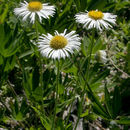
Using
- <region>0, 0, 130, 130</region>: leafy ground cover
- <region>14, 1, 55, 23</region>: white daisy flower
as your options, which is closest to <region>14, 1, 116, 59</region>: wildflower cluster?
<region>14, 1, 55, 23</region>: white daisy flower

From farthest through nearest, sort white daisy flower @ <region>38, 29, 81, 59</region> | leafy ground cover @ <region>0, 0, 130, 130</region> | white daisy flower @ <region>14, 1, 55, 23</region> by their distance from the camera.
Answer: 1. leafy ground cover @ <region>0, 0, 130, 130</region>
2. white daisy flower @ <region>14, 1, 55, 23</region>
3. white daisy flower @ <region>38, 29, 81, 59</region>

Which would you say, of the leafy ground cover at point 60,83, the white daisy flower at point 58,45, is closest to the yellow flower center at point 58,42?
the white daisy flower at point 58,45

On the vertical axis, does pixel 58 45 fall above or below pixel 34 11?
below

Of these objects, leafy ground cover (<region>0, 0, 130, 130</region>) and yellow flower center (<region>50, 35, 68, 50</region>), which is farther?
leafy ground cover (<region>0, 0, 130, 130</region>)

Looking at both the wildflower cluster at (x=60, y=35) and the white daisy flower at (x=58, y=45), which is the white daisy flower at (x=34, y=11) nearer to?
the wildflower cluster at (x=60, y=35)

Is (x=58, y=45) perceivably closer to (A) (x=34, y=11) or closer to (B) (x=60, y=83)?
(A) (x=34, y=11)

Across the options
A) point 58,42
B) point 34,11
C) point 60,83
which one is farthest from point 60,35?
point 60,83

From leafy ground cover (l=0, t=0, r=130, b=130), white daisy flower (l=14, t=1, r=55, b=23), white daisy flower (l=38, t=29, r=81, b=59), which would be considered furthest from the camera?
leafy ground cover (l=0, t=0, r=130, b=130)

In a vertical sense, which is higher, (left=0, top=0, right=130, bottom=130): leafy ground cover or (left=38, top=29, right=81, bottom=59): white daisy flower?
(left=38, top=29, right=81, bottom=59): white daisy flower

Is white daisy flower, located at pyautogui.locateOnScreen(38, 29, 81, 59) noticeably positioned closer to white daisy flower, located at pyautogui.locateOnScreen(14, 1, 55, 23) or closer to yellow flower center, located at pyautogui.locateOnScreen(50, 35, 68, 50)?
yellow flower center, located at pyautogui.locateOnScreen(50, 35, 68, 50)

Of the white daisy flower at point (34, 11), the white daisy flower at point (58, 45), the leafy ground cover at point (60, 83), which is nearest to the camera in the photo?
the white daisy flower at point (58, 45)
